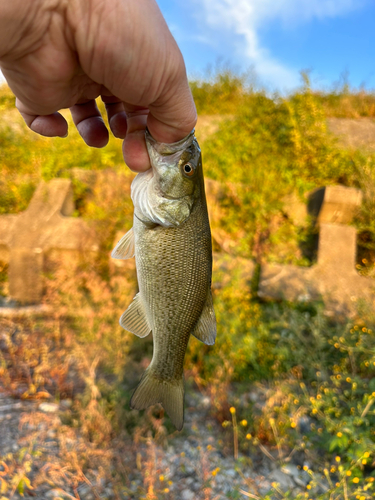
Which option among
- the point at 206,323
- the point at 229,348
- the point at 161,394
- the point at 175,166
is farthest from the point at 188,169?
the point at 229,348

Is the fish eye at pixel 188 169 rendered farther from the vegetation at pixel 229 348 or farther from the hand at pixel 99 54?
the vegetation at pixel 229 348

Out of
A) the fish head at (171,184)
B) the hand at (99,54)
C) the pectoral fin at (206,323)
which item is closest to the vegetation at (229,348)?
the pectoral fin at (206,323)

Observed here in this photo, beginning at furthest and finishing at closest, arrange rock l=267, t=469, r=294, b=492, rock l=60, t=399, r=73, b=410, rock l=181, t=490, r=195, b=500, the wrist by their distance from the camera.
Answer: rock l=60, t=399, r=73, b=410, rock l=267, t=469, r=294, b=492, rock l=181, t=490, r=195, b=500, the wrist

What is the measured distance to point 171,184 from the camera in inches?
61.3

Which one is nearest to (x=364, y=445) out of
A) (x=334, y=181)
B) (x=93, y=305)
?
(x=93, y=305)

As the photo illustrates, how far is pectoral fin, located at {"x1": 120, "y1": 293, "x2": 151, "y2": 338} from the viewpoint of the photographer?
1752mm

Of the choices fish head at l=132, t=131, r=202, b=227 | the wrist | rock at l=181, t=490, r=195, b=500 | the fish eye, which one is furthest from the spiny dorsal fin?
rock at l=181, t=490, r=195, b=500

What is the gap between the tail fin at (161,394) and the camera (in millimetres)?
1687

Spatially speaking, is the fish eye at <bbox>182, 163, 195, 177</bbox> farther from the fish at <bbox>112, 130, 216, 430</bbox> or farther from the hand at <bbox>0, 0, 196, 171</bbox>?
the hand at <bbox>0, 0, 196, 171</bbox>

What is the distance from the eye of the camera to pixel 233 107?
8.87 metres

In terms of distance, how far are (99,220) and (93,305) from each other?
1606 mm

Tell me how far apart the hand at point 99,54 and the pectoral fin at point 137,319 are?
0.86 meters

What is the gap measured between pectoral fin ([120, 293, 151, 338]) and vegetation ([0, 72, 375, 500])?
1339mm

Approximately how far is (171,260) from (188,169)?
0.43 metres
